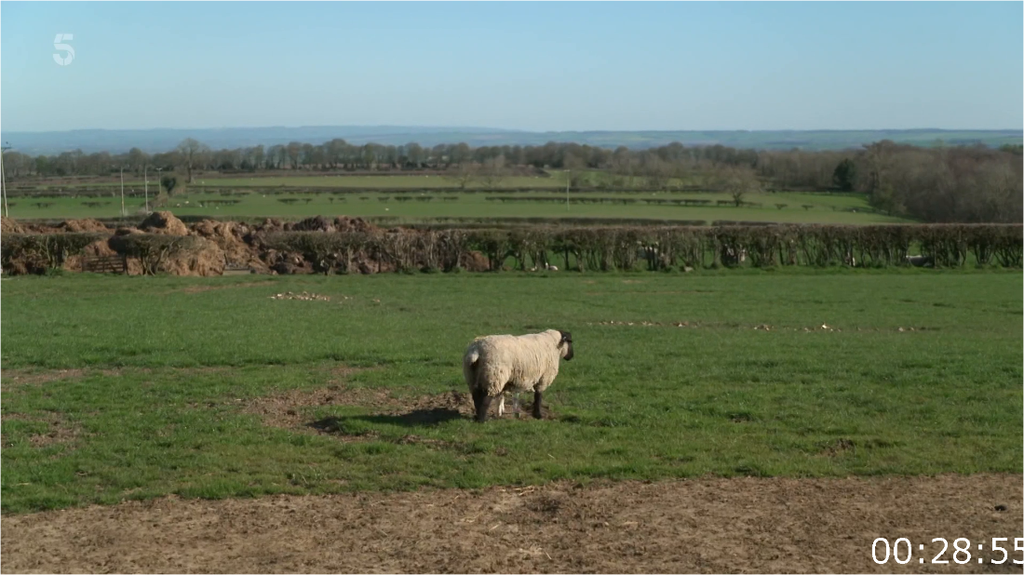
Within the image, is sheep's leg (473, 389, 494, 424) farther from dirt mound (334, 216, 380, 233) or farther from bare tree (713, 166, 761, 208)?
bare tree (713, 166, 761, 208)

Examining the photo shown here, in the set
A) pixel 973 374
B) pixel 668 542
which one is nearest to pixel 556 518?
pixel 668 542

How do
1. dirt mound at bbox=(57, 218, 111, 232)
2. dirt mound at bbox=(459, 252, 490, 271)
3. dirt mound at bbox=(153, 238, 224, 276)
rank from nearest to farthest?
dirt mound at bbox=(153, 238, 224, 276)
dirt mound at bbox=(57, 218, 111, 232)
dirt mound at bbox=(459, 252, 490, 271)

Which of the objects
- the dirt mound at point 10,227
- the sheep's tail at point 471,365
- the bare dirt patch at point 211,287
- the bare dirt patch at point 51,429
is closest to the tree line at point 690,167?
the dirt mound at point 10,227

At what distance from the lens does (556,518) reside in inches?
344

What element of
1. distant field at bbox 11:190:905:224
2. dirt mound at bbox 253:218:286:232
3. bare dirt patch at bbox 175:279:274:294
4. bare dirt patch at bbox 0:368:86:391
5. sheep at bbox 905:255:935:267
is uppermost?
bare dirt patch at bbox 0:368:86:391

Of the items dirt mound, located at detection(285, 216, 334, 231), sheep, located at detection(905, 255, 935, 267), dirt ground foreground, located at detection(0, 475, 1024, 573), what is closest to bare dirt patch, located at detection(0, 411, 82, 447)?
dirt ground foreground, located at detection(0, 475, 1024, 573)

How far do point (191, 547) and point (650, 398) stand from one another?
7.16m

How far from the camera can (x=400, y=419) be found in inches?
476

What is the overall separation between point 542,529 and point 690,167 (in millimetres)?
117845

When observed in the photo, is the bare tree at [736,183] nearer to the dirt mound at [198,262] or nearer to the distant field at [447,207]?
the distant field at [447,207]

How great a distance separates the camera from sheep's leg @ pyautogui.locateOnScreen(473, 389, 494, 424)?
11.5 meters

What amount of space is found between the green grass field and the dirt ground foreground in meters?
0.45

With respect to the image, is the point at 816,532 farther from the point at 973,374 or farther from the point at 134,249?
the point at 134,249

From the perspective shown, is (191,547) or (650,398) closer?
(191,547)
